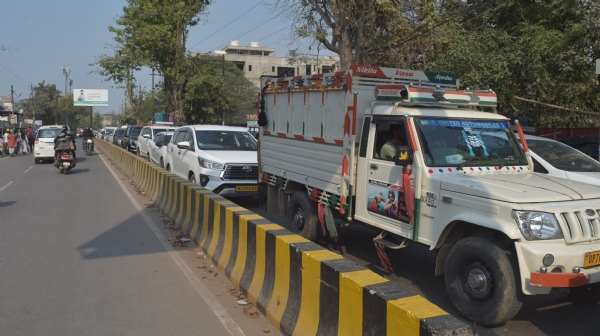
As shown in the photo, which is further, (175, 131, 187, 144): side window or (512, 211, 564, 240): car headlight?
(175, 131, 187, 144): side window

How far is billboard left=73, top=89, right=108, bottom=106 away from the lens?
7888 cm

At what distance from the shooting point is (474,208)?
4.88 meters

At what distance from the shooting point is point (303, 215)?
8.14m

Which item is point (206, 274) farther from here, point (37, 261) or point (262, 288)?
point (37, 261)

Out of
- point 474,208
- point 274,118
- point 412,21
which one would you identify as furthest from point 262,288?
point 412,21

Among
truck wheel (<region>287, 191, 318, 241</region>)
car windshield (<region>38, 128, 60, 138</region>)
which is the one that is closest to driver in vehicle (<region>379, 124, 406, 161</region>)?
truck wheel (<region>287, 191, 318, 241</region>)

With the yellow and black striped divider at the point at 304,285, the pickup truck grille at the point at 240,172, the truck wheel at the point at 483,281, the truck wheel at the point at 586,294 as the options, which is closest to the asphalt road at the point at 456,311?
the truck wheel at the point at 586,294

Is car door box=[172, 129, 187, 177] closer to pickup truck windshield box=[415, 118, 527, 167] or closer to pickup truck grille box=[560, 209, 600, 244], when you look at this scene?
pickup truck windshield box=[415, 118, 527, 167]

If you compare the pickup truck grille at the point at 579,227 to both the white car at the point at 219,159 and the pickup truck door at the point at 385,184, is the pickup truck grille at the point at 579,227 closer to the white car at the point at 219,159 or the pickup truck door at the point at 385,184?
the pickup truck door at the point at 385,184

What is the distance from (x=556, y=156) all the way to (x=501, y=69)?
4.58 m

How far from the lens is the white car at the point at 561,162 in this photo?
895cm

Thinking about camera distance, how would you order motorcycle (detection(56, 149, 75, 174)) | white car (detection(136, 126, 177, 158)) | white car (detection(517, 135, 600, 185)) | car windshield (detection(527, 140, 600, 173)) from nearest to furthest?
white car (detection(517, 135, 600, 185)), car windshield (detection(527, 140, 600, 173)), motorcycle (detection(56, 149, 75, 174)), white car (detection(136, 126, 177, 158))

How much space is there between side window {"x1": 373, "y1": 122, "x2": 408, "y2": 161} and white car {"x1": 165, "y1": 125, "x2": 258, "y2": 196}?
18.4 ft

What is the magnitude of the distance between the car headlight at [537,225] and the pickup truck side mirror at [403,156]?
144 centimetres
